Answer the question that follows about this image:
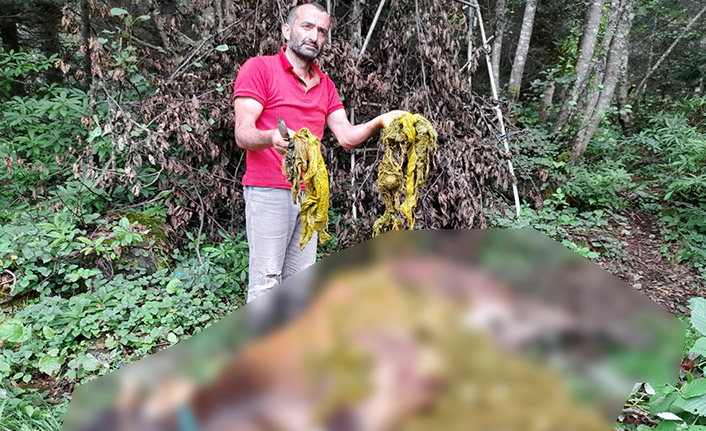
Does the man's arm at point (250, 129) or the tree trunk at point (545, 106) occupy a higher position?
the tree trunk at point (545, 106)

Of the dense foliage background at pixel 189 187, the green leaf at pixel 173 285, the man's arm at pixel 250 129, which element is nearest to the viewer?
the man's arm at pixel 250 129

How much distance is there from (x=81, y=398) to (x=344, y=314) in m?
0.52

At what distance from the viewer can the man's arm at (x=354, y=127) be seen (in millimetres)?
1833

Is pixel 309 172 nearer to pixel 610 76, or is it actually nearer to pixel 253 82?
pixel 253 82

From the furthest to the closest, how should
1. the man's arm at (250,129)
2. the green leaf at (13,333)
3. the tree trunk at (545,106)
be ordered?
the tree trunk at (545,106) → the green leaf at (13,333) → the man's arm at (250,129)

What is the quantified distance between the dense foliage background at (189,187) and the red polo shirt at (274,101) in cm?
134

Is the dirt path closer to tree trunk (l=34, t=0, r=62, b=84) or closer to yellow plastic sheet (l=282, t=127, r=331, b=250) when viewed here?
yellow plastic sheet (l=282, t=127, r=331, b=250)

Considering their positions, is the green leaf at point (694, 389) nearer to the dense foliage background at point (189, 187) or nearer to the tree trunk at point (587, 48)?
the dense foliage background at point (189, 187)

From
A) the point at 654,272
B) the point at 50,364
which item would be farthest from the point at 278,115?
the point at 654,272

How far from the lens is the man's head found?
7.17 feet

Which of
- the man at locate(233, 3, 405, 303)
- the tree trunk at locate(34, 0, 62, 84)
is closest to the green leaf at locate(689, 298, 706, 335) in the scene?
the man at locate(233, 3, 405, 303)

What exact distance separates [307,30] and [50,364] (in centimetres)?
241

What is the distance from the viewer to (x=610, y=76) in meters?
5.59

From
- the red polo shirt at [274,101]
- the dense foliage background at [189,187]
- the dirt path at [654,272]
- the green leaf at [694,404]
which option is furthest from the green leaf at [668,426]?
the dirt path at [654,272]
